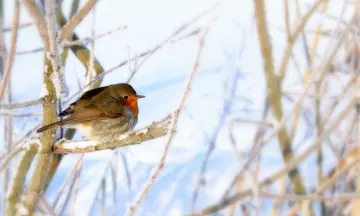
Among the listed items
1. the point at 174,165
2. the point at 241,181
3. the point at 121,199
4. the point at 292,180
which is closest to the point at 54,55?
the point at 292,180

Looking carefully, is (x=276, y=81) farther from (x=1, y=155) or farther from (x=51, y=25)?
(x=51, y=25)

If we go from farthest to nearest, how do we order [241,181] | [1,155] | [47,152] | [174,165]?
[174,165], [241,181], [1,155], [47,152]

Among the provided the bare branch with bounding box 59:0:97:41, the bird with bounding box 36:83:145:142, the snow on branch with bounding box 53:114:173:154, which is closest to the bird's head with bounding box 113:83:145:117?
the bird with bounding box 36:83:145:142

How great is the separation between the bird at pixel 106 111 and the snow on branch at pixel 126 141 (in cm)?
27

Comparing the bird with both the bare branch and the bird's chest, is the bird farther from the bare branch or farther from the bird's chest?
the bare branch

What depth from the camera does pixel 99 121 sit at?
3.93 feet

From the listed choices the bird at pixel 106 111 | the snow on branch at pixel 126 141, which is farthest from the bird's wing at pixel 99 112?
the snow on branch at pixel 126 141

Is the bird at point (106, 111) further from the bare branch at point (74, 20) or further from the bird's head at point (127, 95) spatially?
the bare branch at point (74, 20)

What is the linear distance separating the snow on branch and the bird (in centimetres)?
27

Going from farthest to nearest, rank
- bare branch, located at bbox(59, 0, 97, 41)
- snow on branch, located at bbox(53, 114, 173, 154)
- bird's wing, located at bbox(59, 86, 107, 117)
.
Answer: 1. bird's wing, located at bbox(59, 86, 107, 117)
2. snow on branch, located at bbox(53, 114, 173, 154)
3. bare branch, located at bbox(59, 0, 97, 41)

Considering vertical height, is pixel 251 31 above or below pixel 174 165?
above

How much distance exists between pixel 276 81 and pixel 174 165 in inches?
41.6

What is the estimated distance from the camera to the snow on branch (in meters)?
0.77

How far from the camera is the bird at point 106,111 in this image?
3.77ft
